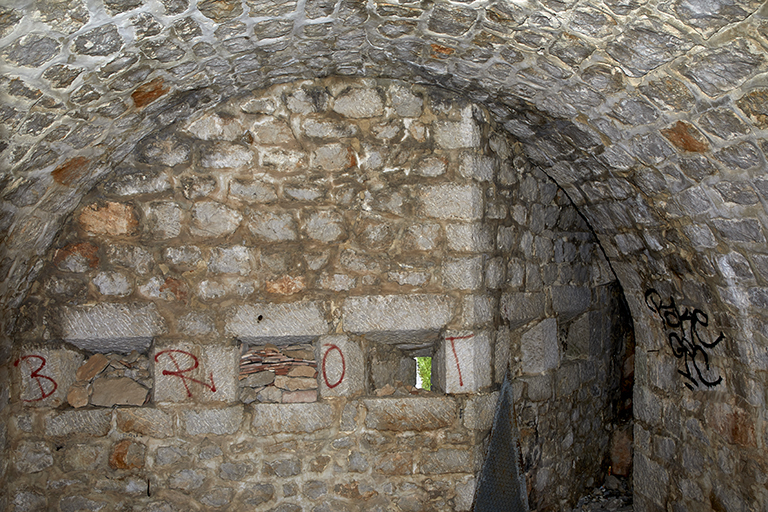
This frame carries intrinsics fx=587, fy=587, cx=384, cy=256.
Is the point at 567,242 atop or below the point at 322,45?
below

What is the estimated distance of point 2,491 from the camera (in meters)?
2.93

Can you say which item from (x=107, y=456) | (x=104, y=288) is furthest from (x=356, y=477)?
(x=104, y=288)

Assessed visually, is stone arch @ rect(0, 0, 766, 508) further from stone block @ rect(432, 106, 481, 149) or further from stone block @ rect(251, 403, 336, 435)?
stone block @ rect(251, 403, 336, 435)

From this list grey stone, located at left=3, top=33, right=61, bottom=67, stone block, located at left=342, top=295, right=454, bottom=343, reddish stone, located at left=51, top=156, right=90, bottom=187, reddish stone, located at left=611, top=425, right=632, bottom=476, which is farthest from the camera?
reddish stone, located at left=611, top=425, right=632, bottom=476

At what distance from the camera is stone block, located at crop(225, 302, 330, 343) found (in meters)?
3.01

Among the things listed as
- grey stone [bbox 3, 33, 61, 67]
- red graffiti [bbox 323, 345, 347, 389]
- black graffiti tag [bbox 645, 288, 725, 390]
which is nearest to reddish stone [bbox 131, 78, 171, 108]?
grey stone [bbox 3, 33, 61, 67]

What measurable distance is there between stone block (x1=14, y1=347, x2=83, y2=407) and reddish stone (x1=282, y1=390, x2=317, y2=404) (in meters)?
1.12

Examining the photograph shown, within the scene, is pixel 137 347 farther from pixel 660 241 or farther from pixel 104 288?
pixel 660 241

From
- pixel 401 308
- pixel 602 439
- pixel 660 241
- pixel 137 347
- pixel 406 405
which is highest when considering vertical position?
pixel 660 241

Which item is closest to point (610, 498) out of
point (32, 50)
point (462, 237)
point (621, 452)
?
point (621, 452)

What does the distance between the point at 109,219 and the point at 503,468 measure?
2498 mm

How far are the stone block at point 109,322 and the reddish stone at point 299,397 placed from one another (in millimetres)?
712

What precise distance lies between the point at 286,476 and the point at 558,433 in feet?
5.97

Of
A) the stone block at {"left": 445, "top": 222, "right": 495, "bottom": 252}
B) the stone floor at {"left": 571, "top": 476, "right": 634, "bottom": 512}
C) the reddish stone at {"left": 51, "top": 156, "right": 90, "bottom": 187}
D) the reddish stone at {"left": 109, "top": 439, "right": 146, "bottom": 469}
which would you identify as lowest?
the stone floor at {"left": 571, "top": 476, "right": 634, "bottom": 512}
